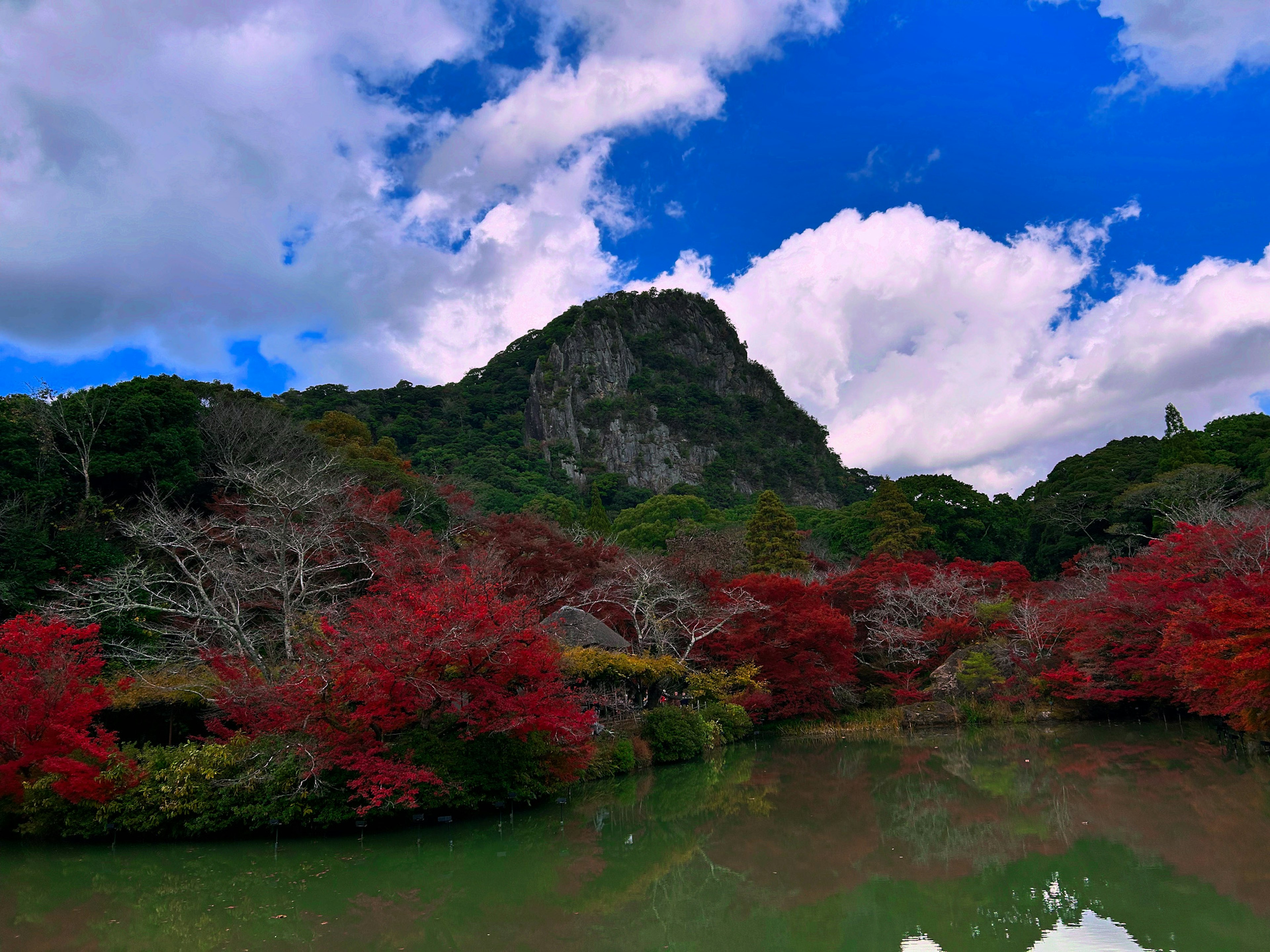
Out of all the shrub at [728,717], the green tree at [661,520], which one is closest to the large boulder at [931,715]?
the shrub at [728,717]

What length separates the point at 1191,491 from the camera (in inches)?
975

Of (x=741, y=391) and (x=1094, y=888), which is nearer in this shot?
(x=1094, y=888)

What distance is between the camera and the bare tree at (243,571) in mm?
12961

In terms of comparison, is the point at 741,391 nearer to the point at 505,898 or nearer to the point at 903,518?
→ the point at 903,518

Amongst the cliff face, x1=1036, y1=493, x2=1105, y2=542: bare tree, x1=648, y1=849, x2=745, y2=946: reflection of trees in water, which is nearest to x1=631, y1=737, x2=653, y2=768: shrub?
x1=648, y1=849, x2=745, y2=946: reflection of trees in water

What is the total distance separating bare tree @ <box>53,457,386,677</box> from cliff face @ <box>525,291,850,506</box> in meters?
44.8

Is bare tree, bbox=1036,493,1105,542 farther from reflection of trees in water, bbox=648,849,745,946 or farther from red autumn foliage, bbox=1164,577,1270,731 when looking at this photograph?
reflection of trees in water, bbox=648,849,745,946

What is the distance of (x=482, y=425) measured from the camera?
221ft

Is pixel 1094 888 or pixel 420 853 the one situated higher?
pixel 420 853

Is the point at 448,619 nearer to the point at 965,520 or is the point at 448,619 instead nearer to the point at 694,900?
the point at 694,900

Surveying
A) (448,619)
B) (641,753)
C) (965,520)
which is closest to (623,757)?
(641,753)

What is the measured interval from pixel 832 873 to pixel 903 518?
95.0 ft

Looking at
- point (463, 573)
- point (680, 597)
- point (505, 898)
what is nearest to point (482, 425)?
point (680, 597)

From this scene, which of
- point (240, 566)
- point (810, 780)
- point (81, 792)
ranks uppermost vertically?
point (240, 566)
